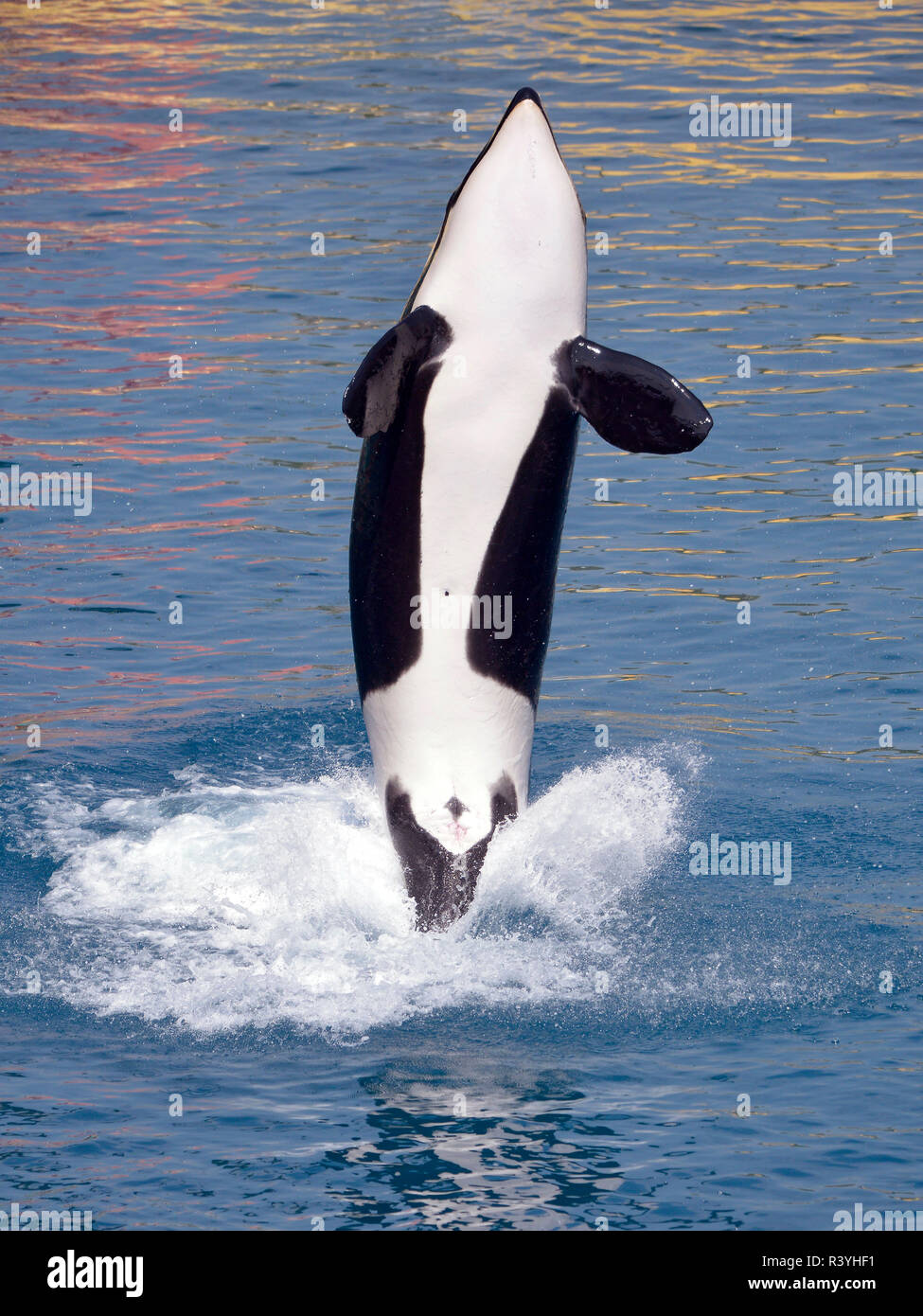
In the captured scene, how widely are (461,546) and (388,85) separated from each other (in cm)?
1983

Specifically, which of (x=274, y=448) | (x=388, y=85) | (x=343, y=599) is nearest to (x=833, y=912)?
(x=343, y=599)

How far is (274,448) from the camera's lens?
16172 millimetres

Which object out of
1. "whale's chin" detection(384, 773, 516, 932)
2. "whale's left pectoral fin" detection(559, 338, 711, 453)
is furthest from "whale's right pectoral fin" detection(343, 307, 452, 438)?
"whale's chin" detection(384, 773, 516, 932)

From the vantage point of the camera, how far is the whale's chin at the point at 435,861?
29.3ft

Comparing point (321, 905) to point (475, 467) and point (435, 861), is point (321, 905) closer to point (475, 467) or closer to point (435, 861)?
point (435, 861)

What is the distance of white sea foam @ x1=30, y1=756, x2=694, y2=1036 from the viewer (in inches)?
Answer: 332

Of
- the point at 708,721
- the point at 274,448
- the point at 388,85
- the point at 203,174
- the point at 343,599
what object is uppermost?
the point at 388,85

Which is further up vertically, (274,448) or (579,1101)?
(274,448)

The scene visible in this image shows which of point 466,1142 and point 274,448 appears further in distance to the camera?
point 274,448

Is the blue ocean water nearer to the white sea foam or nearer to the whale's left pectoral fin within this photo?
the white sea foam

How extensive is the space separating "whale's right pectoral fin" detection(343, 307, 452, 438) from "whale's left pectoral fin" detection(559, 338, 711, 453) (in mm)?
656

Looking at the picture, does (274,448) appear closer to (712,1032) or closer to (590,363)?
(590,363)

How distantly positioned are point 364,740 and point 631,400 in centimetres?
358

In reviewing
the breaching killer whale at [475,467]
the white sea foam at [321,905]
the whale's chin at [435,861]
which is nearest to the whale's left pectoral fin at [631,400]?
the breaching killer whale at [475,467]
